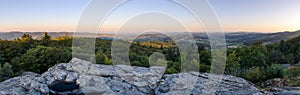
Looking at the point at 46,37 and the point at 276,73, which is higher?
the point at 46,37

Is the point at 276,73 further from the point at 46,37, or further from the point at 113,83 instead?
the point at 46,37

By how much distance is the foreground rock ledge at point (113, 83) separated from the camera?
1053cm

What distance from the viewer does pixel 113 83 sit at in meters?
11.1

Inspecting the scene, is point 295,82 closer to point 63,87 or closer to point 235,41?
point 63,87

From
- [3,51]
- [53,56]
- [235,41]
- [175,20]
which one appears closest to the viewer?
[175,20]

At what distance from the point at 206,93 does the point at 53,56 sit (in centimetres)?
1320

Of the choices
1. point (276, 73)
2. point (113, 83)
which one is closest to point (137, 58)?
point (276, 73)

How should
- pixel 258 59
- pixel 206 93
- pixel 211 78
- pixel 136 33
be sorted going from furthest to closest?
pixel 258 59, pixel 136 33, pixel 211 78, pixel 206 93

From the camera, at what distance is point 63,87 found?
432 inches

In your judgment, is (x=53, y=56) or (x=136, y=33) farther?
(x=53, y=56)

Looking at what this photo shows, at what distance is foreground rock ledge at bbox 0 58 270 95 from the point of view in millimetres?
10531

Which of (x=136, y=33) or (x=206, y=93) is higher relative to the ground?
(x=136, y=33)

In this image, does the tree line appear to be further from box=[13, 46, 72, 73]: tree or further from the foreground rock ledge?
the foreground rock ledge

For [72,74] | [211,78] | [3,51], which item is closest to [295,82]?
[211,78]
